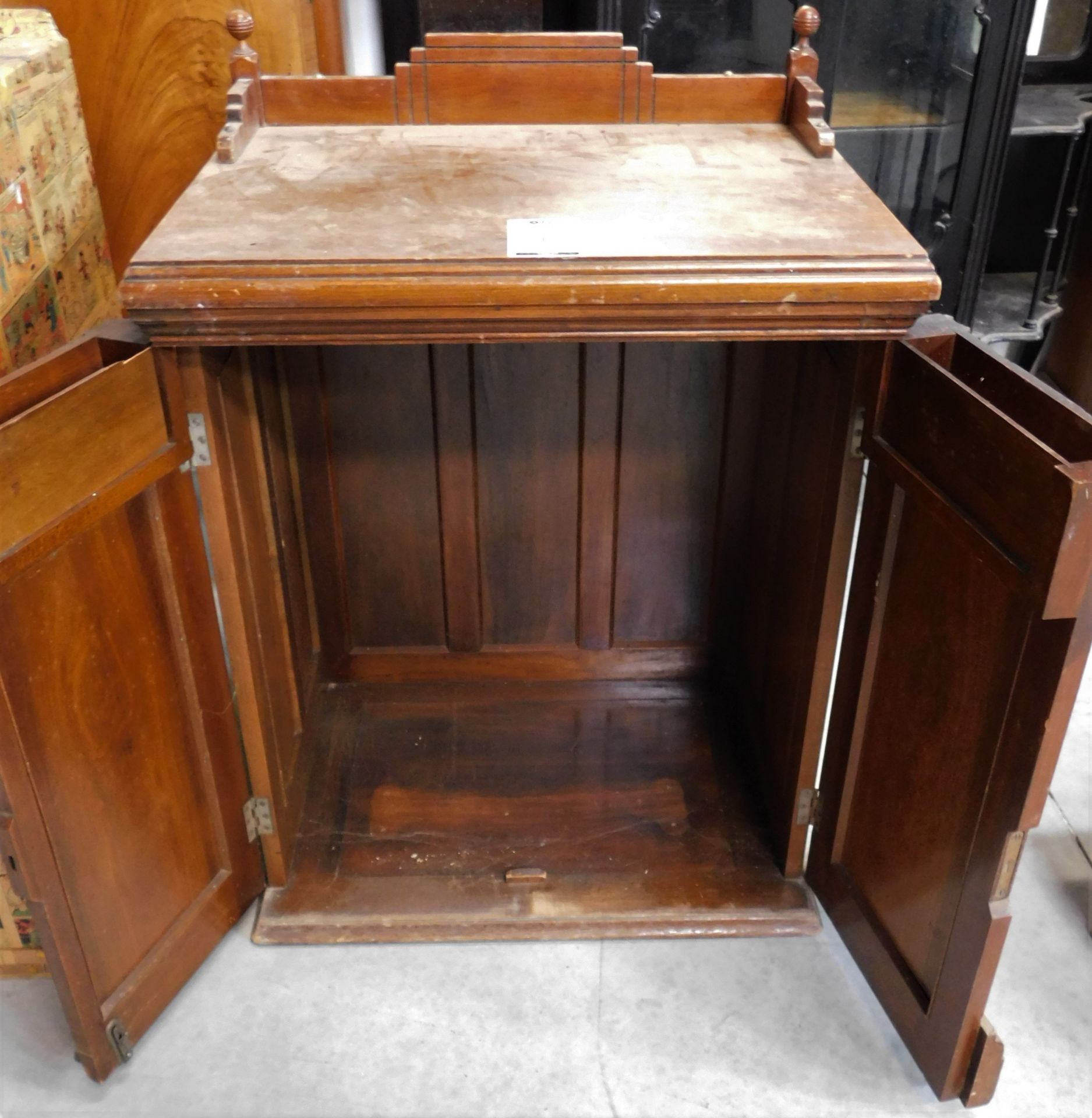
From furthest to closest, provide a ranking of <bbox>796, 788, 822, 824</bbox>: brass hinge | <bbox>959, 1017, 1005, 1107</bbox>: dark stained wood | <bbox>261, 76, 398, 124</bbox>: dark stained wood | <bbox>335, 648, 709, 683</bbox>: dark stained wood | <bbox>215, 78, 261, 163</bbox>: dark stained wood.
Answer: <bbox>335, 648, 709, 683</bbox>: dark stained wood → <bbox>796, 788, 822, 824</bbox>: brass hinge → <bbox>261, 76, 398, 124</bbox>: dark stained wood → <bbox>215, 78, 261, 163</bbox>: dark stained wood → <bbox>959, 1017, 1005, 1107</bbox>: dark stained wood

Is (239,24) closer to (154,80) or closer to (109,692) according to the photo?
(154,80)

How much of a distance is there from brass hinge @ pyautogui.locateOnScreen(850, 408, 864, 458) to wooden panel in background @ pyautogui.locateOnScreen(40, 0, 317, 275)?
45.5 inches

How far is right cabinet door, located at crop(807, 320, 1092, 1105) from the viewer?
1.16 m

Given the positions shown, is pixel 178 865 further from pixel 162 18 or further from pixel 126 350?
pixel 162 18

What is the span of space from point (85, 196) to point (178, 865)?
109 cm

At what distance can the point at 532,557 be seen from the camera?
2.16m

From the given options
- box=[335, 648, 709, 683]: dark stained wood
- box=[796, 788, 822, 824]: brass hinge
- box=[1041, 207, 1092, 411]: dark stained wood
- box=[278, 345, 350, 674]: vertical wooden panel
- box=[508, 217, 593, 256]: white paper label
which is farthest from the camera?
box=[1041, 207, 1092, 411]: dark stained wood

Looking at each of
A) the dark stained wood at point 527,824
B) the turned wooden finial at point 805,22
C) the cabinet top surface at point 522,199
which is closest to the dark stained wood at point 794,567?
the dark stained wood at point 527,824

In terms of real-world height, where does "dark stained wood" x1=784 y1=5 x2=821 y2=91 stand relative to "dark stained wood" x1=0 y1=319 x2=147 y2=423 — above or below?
above

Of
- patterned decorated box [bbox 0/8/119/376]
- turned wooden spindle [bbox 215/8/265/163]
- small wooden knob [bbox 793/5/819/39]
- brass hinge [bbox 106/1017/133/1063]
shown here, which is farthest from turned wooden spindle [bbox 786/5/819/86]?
brass hinge [bbox 106/1017/133/1063]

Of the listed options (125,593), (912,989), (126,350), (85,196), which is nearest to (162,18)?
(85,196)

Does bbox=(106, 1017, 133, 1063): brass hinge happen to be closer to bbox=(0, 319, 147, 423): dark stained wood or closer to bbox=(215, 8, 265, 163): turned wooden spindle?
bbox=(0, 319, 147, 423): dark stained wood

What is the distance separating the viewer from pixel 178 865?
1597 millimetres

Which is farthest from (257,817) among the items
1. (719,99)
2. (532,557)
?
(719,99)
